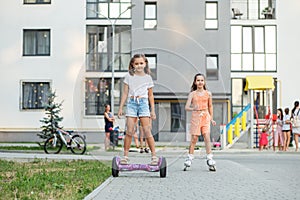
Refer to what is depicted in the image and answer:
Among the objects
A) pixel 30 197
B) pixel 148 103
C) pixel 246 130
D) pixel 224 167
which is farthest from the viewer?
pixel 246 130

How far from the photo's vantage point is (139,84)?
31.2ft

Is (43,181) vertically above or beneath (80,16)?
beneath

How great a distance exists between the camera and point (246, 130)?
86.0 ft

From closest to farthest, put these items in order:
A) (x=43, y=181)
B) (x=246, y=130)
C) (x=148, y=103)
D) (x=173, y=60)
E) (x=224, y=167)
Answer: (x=43, y=181) → (x=148, y=103) → (x=224, y=167) → (x=173, y=60) → (x=246, y=130)

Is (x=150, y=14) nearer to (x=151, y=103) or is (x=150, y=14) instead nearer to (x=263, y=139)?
(x=263, y=139)

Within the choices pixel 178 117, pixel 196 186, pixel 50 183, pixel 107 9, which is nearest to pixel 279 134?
pixel 178 117

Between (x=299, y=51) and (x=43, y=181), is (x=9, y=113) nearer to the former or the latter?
(x=299, y=51)

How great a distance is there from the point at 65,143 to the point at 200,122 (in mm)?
10190

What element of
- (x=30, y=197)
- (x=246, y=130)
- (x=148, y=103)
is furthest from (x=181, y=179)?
(x=246, y=130)

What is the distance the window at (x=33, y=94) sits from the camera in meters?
35.8

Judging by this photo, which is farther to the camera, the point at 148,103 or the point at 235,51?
the point at 235,51

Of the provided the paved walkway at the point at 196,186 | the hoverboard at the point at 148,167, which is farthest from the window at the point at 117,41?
the hoverboard at the point at 148,167

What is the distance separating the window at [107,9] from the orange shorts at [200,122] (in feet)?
82.9

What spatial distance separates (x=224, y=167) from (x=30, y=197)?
5594 mm
